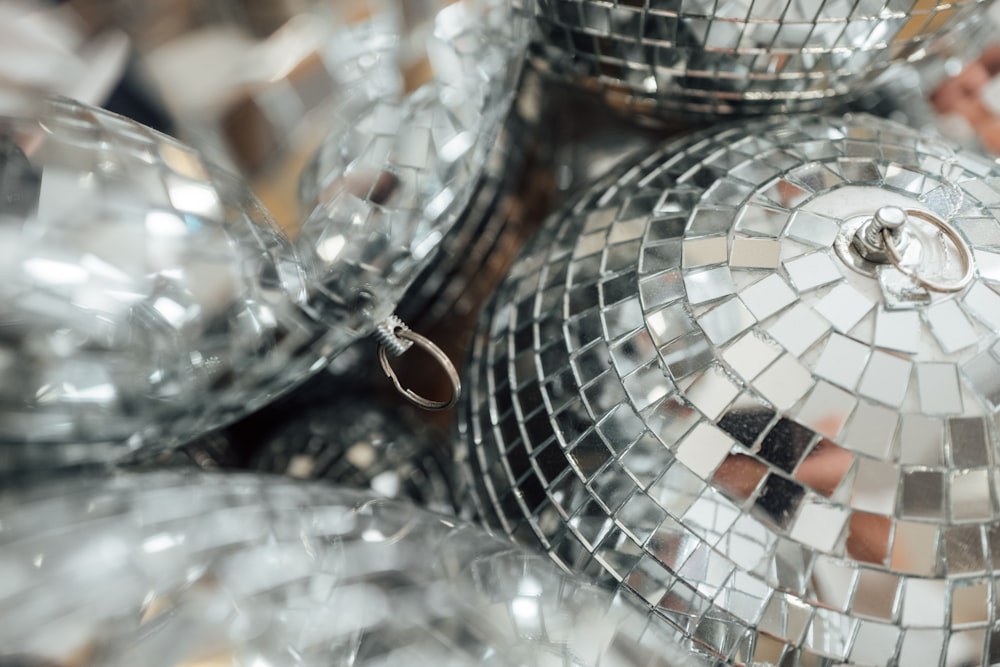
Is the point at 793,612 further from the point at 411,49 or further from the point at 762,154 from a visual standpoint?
the point at 411,49

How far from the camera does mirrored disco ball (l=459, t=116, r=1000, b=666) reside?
262mm

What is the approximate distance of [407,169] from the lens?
32 centimetres

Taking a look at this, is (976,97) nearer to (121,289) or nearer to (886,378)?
(886,378)

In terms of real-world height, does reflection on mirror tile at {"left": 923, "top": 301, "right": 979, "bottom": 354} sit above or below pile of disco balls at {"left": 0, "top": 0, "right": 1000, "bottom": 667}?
above

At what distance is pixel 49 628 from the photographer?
241mm

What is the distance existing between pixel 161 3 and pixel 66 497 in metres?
0.35

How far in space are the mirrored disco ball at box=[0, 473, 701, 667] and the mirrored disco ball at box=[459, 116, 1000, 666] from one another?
3 cm

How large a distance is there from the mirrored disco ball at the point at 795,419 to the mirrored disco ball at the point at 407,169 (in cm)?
7

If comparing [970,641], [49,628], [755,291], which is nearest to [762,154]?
[755,291]

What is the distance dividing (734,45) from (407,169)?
0.14 metres

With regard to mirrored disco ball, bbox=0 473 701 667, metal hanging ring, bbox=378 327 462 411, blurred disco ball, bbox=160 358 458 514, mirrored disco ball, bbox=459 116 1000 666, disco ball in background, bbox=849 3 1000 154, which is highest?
disco ball in background, bbox=849 3 1000 154

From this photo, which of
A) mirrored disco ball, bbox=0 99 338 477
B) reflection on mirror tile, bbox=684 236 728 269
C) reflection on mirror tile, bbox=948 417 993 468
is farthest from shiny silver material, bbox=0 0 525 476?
reflection on mirror tile, bbox=948 417 993 468

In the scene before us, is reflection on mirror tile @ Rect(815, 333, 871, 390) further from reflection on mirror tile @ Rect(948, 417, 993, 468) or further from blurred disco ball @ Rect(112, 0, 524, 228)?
blurred disco ball @ Rect(112, 0, 524, 228)

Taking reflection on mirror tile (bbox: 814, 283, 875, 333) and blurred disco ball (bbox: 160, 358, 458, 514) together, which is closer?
reflection on mirror tile (bbox: 814, 283, 875, 333)
